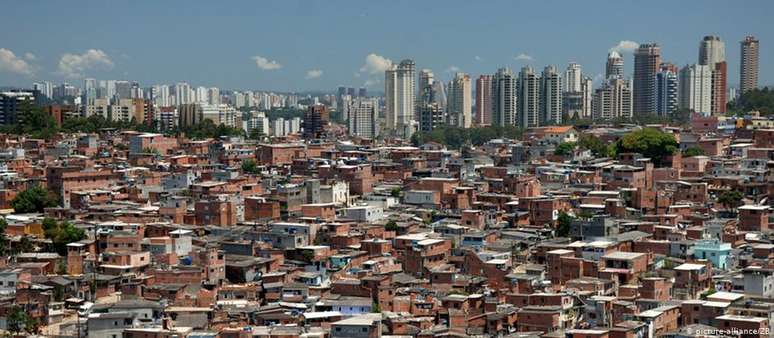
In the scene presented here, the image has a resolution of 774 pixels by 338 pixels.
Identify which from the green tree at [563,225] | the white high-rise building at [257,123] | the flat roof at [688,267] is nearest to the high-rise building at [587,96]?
the white high-rise building at [257,123]

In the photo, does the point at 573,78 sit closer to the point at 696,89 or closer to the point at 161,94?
the point at 696,89

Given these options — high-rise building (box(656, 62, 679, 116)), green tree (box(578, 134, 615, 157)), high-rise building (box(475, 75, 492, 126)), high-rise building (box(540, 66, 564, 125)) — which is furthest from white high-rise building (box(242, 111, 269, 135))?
green tree (box(578, 134, 615, 157))

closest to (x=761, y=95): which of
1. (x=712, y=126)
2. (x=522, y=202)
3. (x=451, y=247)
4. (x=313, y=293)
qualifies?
(x=712, y=126)

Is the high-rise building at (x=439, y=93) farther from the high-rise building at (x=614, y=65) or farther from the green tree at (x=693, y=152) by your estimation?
the green tree at (x=693, y=152)

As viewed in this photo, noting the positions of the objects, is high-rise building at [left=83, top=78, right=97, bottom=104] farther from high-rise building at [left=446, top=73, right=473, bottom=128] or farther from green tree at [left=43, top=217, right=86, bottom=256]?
green tree at [left=43, top=217, right=86, bottom=256]

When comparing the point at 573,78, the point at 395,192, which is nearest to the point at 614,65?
the point at 573,78
